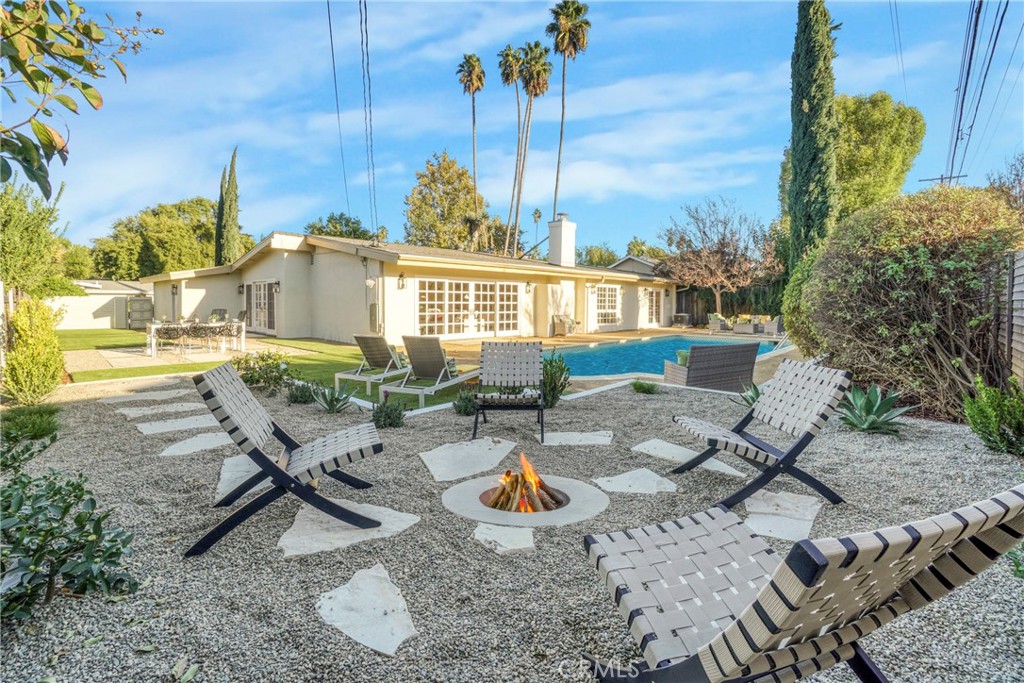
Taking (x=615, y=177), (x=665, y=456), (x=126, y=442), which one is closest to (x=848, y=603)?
(x=665, y=456)

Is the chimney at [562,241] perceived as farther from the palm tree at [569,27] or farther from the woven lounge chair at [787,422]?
the woven lounge chair at [787,422]

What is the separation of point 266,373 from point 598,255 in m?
42.4

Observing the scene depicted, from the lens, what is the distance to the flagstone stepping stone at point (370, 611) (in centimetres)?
212

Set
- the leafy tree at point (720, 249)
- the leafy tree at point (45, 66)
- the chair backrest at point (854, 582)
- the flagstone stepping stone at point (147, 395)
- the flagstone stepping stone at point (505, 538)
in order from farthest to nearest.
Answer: the leafy tree at point (720, 249)
the flagstone stepping stone at point (147, 395)
the flagstone stepping stone at point (505, 538)
the leafy tree at point (45, 66)
the chair backrest at point (854, 582)

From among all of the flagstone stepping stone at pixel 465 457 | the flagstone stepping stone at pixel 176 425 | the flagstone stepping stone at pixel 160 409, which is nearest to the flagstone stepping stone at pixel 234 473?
the flagstone stepping stone at pixel 176 425

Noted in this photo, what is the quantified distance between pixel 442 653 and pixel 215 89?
39.9ft

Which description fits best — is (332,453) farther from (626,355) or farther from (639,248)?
(639,248)

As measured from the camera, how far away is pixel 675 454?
4.60 metres

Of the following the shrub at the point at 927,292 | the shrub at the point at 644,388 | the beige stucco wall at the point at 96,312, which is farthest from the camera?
the beige stucco wall at the point at 96,312

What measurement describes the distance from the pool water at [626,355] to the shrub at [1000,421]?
713cm

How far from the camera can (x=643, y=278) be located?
2433 centimetres

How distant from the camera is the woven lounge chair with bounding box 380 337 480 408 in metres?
6.88

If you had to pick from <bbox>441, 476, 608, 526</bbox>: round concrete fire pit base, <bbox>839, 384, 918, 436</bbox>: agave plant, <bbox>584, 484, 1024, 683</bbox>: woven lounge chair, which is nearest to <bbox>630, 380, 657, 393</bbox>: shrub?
<bbox>839, 384, 918, 436</bbox>: agave plant

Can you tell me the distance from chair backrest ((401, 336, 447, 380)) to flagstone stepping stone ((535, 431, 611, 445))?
2.25 metres
